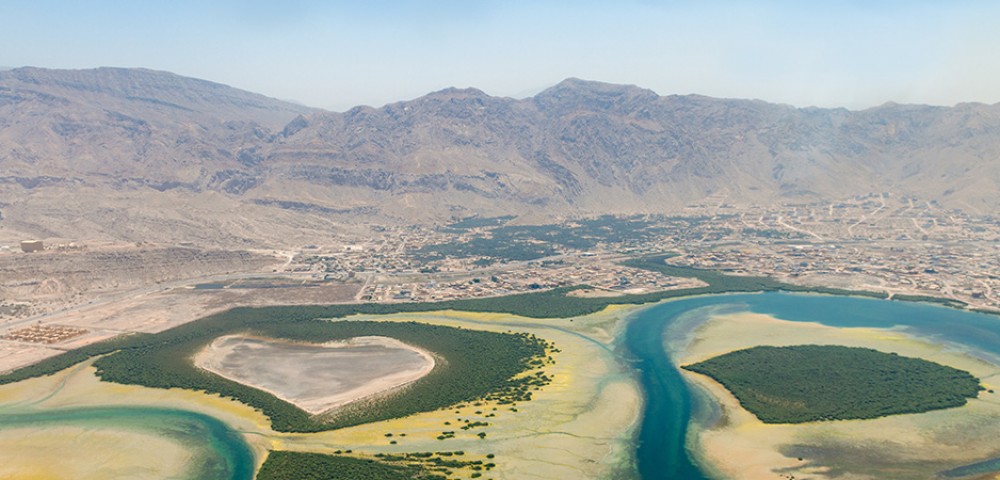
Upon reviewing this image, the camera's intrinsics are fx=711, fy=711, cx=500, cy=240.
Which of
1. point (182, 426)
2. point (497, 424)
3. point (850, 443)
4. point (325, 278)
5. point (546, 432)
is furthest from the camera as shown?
point (325, 278)

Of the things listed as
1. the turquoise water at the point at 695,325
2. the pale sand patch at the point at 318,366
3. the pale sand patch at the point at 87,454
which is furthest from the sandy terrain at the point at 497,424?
the pale sand patch at the point at 318,366

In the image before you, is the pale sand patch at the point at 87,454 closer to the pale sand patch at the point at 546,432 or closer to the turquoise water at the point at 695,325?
the pale sand patch at the point at 546,432

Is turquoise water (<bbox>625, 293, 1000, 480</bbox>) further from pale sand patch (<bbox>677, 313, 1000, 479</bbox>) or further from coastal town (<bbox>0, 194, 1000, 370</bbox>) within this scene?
coastal town (<bbox>0, 194, 1000, 370</bbox>)

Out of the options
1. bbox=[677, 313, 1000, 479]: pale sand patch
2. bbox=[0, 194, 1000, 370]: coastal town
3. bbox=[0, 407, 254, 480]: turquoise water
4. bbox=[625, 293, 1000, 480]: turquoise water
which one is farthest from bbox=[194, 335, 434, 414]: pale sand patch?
bbox=[677, 313, 1000, 479]: pale sand patch

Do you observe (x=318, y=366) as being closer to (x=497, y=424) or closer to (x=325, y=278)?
(x=497, y=424)

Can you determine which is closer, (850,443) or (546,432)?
(850,443)

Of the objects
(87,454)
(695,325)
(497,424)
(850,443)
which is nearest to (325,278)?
(695,325)

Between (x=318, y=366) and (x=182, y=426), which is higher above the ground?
(x=318, y=366)
